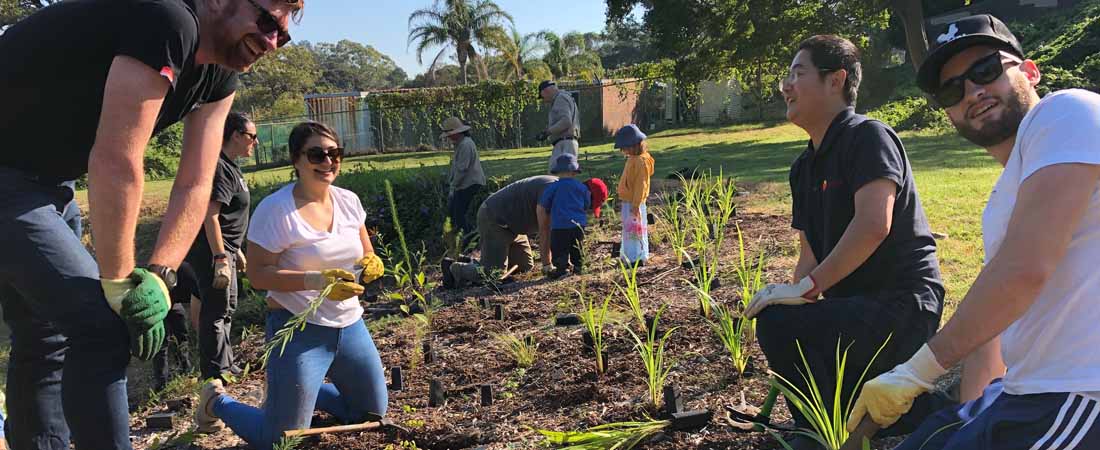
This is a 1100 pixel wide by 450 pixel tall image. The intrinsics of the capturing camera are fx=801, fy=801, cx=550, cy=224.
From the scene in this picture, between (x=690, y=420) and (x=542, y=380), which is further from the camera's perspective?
(x=542, y=380)

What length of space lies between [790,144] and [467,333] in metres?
12.9

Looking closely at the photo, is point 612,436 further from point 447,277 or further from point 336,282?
point 447,277

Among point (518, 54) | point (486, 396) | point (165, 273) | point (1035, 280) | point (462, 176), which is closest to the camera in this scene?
point (1035, 280)

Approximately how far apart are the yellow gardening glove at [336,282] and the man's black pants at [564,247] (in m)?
3.07

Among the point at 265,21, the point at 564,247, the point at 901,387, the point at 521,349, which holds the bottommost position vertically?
the point at 521,349

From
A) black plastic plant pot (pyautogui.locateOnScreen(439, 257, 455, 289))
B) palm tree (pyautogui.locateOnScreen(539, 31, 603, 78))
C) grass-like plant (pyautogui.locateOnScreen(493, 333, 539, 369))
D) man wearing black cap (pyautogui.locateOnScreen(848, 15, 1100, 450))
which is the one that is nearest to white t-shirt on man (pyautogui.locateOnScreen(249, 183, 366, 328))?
grass-like plant (pyautogui.locateOnScreen(493, 333, 539, 369))

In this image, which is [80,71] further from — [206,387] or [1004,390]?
[1004,390]

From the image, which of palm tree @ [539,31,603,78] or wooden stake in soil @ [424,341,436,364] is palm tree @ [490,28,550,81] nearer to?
palm tree @ [539,31,603,78]

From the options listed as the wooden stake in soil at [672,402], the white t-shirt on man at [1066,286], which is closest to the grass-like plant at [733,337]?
the wooden stake in soil at [672,402]

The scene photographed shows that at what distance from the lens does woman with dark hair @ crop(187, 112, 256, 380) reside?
14.3 ft

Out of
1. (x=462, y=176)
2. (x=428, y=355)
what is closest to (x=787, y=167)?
(x=462, y=176)

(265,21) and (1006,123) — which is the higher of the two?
(265,21)

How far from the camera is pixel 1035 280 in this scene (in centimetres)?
157

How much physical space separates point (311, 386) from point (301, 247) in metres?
0.58
